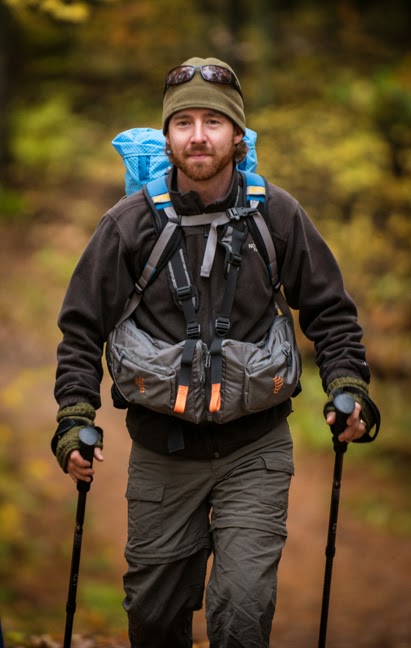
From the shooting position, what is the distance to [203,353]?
12.6ft

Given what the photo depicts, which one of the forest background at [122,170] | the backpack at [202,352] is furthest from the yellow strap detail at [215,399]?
the forest background at [122,170]

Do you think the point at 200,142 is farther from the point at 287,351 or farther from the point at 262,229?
the point at 287,351

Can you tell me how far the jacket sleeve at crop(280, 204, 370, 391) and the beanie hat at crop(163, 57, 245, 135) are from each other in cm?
53

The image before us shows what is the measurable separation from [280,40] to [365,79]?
2123 mm

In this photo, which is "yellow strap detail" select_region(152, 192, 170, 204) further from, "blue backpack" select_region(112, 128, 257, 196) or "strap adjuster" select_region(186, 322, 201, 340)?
"strap adjuster" select_region(186, 322, 201, 340)

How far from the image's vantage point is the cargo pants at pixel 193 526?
12.8 ft

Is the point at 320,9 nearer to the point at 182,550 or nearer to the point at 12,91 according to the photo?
the point at 12,91

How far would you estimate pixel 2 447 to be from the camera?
9.66 m

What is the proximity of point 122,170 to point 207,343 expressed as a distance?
1099 cm

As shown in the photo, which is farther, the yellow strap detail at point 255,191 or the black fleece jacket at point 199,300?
the yellow strap detail at point 255,191

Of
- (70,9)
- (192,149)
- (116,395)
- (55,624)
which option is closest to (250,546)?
(116,395)

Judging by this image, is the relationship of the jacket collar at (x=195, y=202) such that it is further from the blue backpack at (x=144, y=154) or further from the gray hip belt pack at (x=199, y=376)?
the gray hip belt pack at (x=199, y=376)

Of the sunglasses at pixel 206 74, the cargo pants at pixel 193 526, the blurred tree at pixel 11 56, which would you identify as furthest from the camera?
the blurred tree at pixel 11 56

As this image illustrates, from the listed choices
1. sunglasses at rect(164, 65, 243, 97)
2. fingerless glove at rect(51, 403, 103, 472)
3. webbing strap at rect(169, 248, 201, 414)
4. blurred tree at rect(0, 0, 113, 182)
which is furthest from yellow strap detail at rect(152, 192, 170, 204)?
blurred tree at rect(0, 0, 113, 182)
